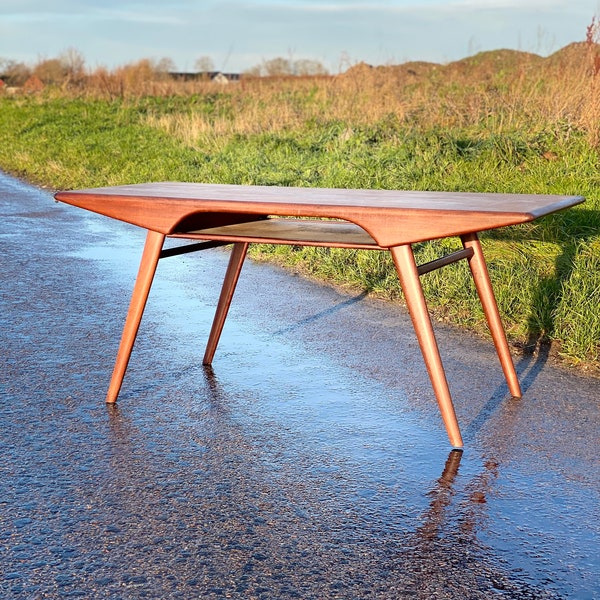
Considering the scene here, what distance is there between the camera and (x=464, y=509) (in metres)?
2.79

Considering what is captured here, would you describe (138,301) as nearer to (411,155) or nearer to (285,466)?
(285,466)

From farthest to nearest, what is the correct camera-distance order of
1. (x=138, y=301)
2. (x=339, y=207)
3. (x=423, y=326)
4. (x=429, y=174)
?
(x=429, y=174), (x=138, y=301), (x=423, y=326), (x=339, y=207)

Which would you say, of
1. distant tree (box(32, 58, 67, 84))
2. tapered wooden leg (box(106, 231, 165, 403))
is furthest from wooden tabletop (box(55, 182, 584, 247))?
distant tree (box(32, 58, 67, 84))

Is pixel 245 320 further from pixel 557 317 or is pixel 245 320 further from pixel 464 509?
pixel 464 509

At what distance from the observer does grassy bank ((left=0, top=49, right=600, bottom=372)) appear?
5340 mm

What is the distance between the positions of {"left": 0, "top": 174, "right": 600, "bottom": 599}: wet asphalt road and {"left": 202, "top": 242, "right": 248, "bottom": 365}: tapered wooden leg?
0.11 meters

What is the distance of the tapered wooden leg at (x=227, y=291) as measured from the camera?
4.17 metres

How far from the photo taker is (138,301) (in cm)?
367

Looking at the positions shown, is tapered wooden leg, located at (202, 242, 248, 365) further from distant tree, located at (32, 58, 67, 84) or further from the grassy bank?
distant tree, located at (32, 58, 67, 84)

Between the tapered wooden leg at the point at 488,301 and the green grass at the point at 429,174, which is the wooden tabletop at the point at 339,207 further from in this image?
the green grass at the point at 429,174

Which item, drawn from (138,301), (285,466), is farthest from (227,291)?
(285,466)

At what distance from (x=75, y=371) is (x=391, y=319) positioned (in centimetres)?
193

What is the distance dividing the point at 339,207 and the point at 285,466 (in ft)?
2.92

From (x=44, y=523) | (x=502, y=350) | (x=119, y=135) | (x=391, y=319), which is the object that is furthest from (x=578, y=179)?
(x=119, y=135)
